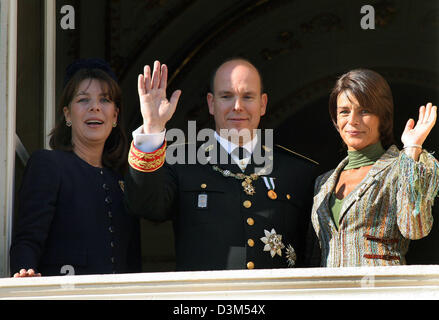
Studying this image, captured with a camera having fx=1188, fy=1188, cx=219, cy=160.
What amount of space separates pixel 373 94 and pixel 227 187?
0.56 m

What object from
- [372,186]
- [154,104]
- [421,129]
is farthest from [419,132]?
[154,104]

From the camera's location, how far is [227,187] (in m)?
3.88

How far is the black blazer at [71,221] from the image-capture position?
377 cm

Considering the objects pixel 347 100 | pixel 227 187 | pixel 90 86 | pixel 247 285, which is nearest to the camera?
pixel 247 285

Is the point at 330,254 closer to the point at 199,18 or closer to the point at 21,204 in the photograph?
the point at 21,204

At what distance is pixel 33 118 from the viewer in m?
4.46

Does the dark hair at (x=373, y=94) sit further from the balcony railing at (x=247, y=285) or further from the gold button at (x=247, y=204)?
the balcony railing at (x=247, y=285)

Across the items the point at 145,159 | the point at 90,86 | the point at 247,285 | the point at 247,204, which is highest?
the point at 90,86

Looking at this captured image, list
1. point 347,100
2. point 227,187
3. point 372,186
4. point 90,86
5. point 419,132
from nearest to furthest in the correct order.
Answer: point 419,132 < point 372,186 < point 347,100 < point 227,187 < point 90,86

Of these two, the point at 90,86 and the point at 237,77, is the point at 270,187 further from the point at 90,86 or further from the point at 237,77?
the point at 90,86

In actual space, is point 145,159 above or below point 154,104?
below

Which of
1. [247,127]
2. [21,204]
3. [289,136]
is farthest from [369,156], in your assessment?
[289,136]

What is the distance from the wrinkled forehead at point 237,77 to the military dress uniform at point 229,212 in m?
0.22
